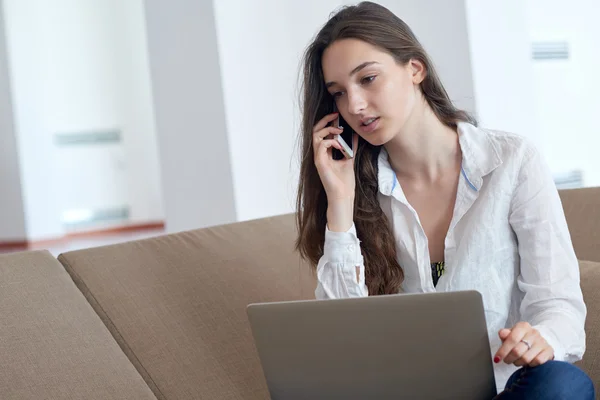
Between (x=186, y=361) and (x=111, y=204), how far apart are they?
296 inches

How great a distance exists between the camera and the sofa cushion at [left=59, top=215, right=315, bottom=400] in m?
1.95

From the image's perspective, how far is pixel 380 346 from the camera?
1.33 meters

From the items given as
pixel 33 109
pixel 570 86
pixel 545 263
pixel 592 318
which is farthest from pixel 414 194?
pixel 33 109

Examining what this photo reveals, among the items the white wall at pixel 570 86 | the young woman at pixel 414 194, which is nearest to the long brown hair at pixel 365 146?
the young woman at pixel 414 194

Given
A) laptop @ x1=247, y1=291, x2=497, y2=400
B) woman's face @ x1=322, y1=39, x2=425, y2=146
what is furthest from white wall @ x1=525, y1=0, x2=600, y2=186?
laptop @ x1=247, y1=291, x2=497, y2=400

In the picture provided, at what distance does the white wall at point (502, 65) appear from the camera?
153 inches

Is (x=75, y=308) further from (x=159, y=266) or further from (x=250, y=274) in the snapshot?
(x=250, y=274)

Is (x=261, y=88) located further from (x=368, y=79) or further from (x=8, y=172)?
(x=8, y=172)

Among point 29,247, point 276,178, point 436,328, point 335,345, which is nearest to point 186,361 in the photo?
point 335,345

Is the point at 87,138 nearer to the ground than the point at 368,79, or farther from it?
farther from it

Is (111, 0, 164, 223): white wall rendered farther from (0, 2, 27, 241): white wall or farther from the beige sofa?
the beige sofa

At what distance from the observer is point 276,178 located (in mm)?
4270

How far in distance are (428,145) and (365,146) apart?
0.19 metres

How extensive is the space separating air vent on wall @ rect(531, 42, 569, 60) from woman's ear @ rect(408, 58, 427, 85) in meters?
3.79
